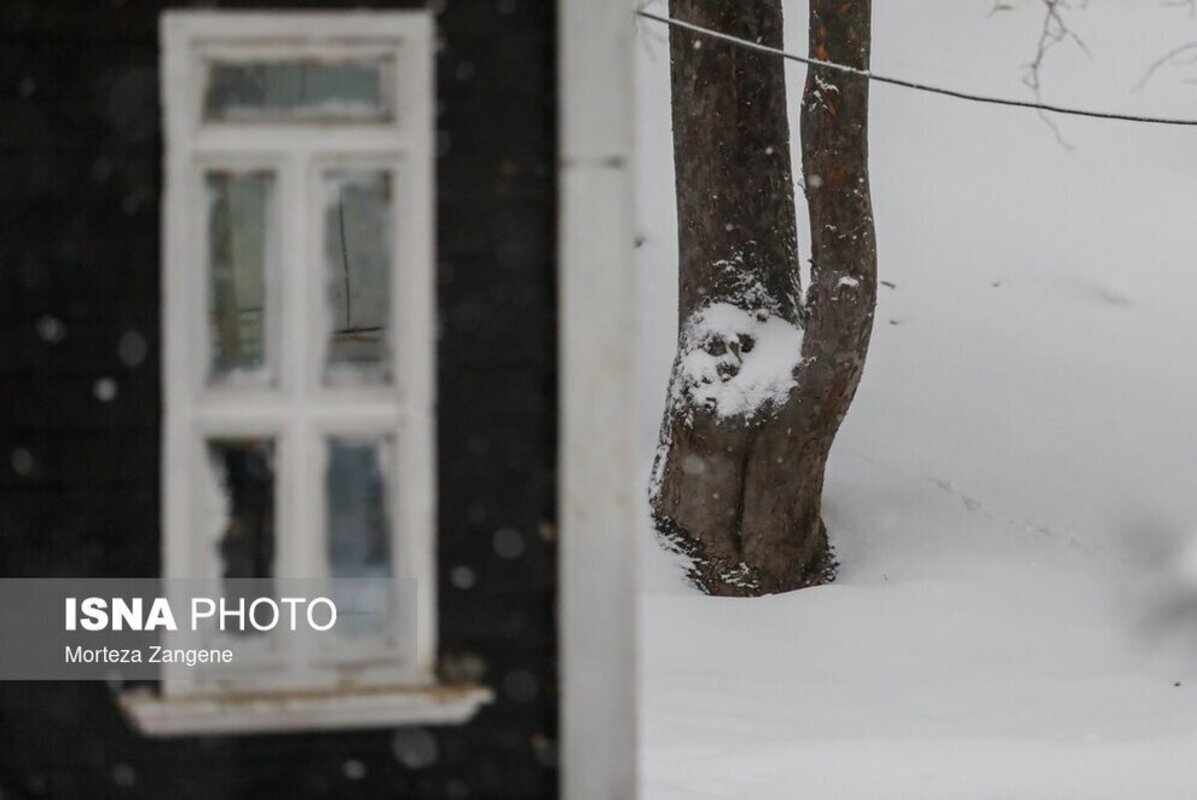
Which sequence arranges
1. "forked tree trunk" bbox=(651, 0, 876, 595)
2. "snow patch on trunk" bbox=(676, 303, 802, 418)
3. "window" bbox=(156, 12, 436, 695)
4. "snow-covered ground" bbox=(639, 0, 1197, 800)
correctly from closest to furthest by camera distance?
1. "window" bbox=(156, 12, 436, 695)
2. "snow-covered ground" bbox=(639, 0, 1197, 800)
3. "forked tree trunk" bbox=(651, 0, 876, 595)
4. "snow patch on trunk" bbox=(676, 303, 802, 418)

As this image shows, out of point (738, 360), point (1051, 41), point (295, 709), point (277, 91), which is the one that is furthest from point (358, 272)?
point (1051, 41)

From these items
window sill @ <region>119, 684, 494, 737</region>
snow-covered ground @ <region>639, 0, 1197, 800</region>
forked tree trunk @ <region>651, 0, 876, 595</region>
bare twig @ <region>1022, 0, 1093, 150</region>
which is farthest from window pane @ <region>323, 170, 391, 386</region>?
forked tree trunk @ <region>651, 0, 876, 595</region>

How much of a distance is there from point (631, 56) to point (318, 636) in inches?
55.4

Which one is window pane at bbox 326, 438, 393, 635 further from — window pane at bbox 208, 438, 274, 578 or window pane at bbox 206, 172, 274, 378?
window pane at bbox 206, 172, 274, 378

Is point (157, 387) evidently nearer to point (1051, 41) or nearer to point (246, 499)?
point (246, 499)

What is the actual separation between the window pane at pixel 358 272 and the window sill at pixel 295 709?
0.66m

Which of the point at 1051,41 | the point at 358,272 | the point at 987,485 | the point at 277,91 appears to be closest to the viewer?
the point at 277,91

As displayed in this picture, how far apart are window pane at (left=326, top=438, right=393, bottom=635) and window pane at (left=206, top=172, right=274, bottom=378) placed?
260 millimetres

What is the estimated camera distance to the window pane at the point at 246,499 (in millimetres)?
3451

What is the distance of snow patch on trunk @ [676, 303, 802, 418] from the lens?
905 centimetres

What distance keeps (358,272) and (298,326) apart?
0.62 feet

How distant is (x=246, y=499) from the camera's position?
3.46 meters

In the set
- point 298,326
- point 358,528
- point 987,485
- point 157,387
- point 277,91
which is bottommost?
point 987,485

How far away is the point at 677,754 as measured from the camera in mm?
6637
